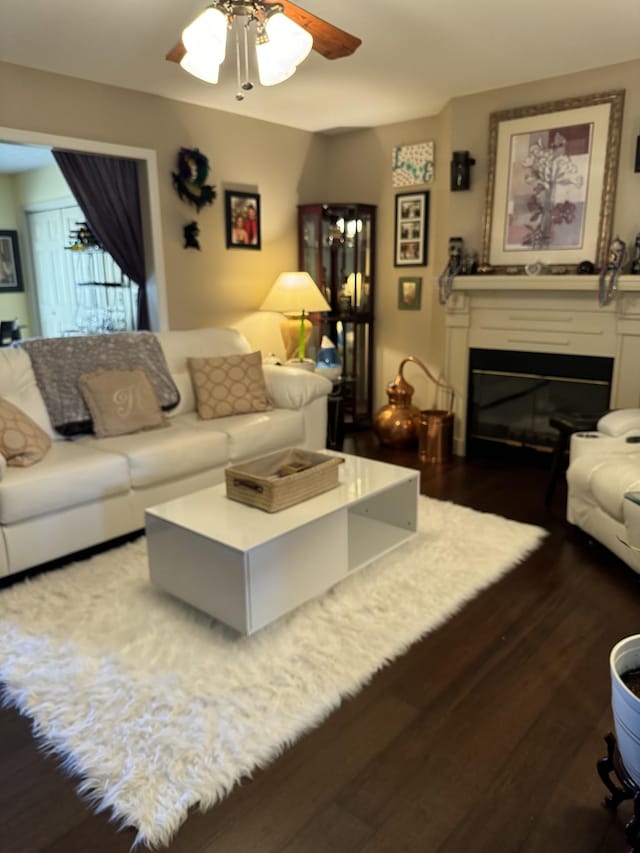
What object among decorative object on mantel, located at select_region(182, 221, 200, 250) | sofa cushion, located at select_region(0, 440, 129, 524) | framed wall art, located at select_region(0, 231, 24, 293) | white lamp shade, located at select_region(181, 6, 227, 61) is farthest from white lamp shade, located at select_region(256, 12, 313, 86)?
framed wall art, located at select_region(0, 231, 24, 293)

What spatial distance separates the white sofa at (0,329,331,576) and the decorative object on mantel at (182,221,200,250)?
64cm

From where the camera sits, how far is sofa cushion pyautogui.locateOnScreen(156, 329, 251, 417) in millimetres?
3789

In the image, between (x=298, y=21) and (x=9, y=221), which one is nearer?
(x=298, y=21)

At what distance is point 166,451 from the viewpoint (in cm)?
306

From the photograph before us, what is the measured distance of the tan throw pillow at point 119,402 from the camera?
322 centimetres

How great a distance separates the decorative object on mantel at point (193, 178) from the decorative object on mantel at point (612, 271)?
2.61 metres

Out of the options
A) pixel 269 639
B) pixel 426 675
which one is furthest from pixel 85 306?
pixel 426 675

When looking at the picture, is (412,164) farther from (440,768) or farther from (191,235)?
(440,768)

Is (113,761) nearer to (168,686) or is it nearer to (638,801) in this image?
(168,686)

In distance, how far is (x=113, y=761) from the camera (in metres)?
1.66

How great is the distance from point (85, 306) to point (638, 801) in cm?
604

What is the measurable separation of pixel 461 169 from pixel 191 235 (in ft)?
6.10

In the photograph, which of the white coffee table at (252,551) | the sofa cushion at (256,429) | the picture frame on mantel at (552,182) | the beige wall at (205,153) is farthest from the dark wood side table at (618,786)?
the beige wall at (205,153)

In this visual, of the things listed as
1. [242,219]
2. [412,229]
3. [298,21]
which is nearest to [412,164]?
[412,229]
